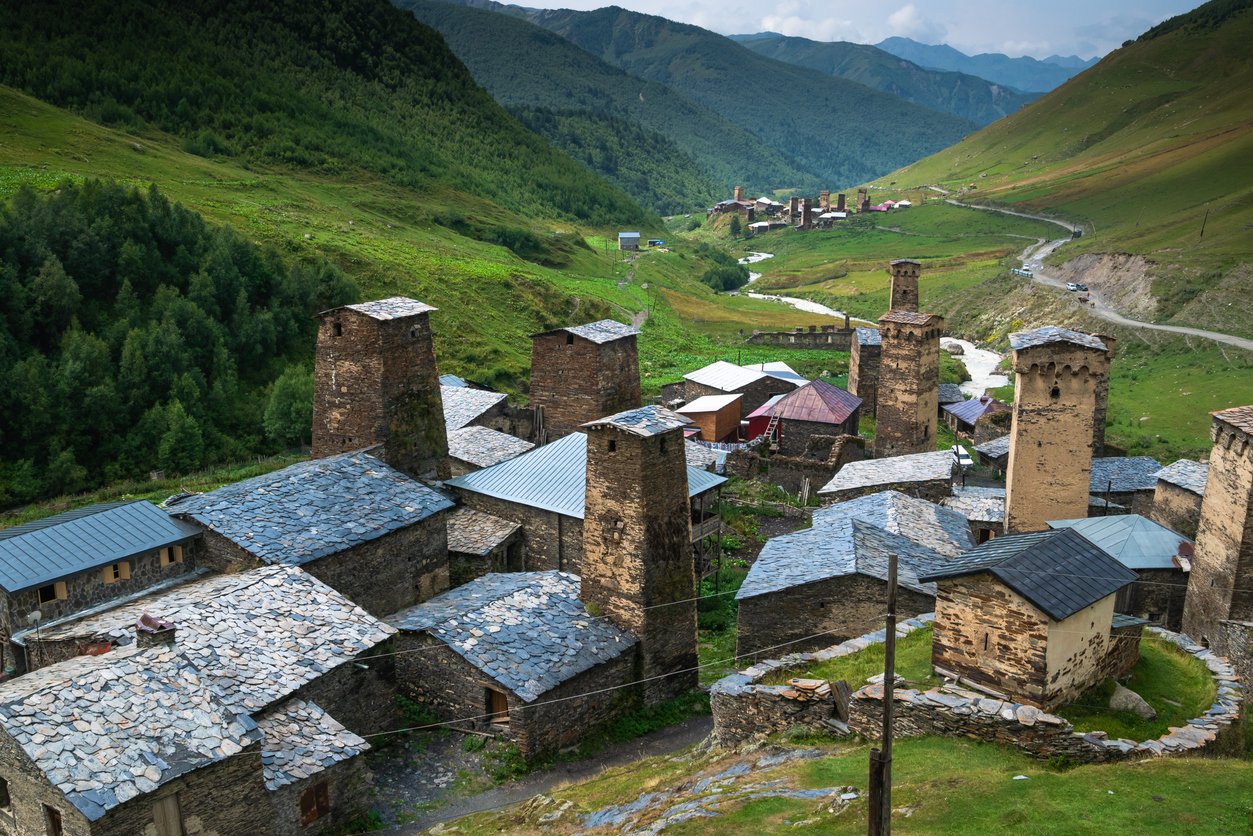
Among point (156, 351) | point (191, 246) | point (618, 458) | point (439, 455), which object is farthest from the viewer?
point (191, 246)

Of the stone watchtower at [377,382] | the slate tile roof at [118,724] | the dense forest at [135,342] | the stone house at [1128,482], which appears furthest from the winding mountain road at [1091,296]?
the slate tile roof at [118,724]

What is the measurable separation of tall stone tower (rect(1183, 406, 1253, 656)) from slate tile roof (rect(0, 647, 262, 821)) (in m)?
19.2

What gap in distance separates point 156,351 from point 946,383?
43175 millimetres

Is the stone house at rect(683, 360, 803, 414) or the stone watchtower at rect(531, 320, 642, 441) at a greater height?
the stone watchtower at rect(531, 320, 642, 441)

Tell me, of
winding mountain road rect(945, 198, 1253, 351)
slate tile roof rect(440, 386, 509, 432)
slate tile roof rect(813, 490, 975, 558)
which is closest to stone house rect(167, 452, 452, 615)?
slate tile roof rect(813, 490, 975, 558)

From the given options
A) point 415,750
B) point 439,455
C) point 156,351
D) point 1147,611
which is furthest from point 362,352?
point 1147,611

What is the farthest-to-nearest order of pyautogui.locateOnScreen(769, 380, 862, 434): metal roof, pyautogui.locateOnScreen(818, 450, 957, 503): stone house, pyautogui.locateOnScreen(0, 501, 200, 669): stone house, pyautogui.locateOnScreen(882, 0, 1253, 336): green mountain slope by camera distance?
1. pyautogui.locateOnScreen(882, 0, 1253, 336): green mountain slope
2. pyautogui.locateOnScreen(769, 380, 862, 434): metal roof
3. pyautogui.locateOnScreen(818, 450, 957, 503): stone house
4. pyautogui.locateOnScreen(0, 501, 200, 669): stone house

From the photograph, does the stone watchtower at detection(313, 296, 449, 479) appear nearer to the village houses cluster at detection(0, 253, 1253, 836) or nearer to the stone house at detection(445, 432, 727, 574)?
the village houses cluster at detection(0, 253, 1253, 836)

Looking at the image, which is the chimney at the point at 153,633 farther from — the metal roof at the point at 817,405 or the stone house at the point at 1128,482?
the metal roof at the point at 817,405

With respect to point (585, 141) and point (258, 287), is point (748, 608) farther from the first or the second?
point (585, 141)

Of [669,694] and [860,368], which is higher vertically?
[860,368]

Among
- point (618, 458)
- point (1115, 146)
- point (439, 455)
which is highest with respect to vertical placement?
point (1115, 146)

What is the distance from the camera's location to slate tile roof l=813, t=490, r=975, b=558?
24.4 m

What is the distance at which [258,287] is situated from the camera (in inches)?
1921
